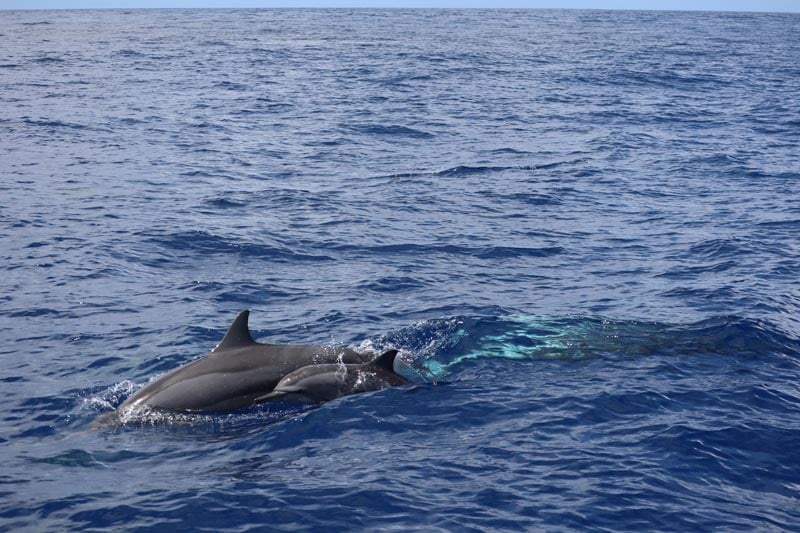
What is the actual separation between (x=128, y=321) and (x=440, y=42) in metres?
67.9

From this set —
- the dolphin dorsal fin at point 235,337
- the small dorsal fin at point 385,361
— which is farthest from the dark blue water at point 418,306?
the dolphin dorsal fin at point 235,337

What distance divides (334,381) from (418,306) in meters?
4.57

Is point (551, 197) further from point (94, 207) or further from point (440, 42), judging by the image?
point (440, 42)

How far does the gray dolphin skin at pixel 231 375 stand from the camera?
1227cm

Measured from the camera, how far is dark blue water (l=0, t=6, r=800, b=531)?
413 inches

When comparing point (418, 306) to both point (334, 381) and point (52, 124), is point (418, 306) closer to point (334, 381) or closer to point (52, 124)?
point (334, 381)

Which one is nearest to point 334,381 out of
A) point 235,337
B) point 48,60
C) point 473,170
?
point 235,337

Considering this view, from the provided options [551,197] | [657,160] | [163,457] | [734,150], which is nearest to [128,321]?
[163,457]

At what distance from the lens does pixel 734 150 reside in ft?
111

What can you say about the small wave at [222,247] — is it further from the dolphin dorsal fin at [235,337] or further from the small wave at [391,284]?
the dolphin dorsal fin at [235,337]

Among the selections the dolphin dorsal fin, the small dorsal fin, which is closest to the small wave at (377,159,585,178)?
the small dorsal fin

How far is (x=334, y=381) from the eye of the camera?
12734 mm

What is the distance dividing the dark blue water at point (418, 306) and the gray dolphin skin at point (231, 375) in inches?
12.2

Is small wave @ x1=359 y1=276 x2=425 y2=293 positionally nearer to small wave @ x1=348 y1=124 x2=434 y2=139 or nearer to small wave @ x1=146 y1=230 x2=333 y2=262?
small wave @ x1=146 y1=230 x2=333 y2=262
